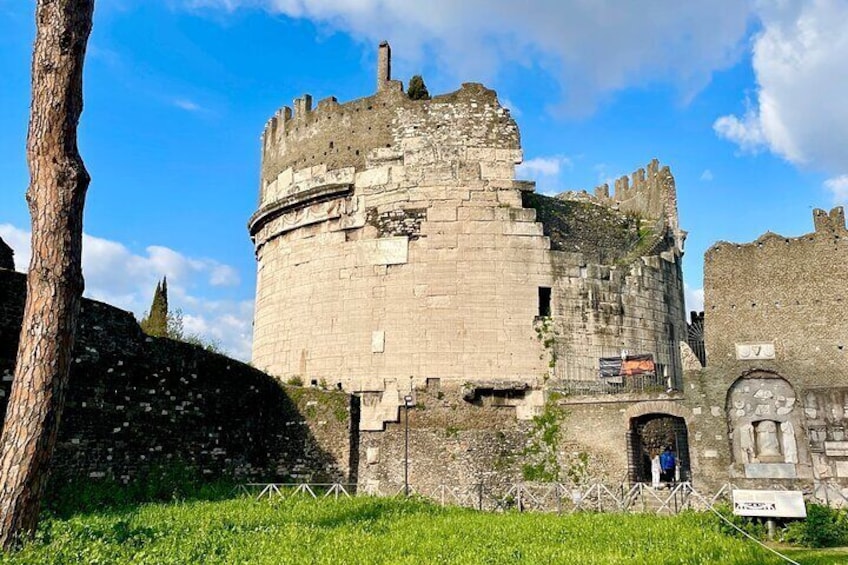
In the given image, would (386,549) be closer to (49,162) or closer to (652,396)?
(49,162)

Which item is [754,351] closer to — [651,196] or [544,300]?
[544,300]

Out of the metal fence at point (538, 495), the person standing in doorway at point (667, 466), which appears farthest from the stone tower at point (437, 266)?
the person standing in doorway at point (667, 466)

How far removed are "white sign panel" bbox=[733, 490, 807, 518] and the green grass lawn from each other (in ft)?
1.67

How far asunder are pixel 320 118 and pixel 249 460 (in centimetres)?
931

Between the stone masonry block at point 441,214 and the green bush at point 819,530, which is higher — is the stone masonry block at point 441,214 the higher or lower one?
the higher one

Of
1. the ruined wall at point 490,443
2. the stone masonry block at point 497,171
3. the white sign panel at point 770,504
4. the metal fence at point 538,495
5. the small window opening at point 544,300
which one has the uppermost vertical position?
the stone masonry block at point 497,171

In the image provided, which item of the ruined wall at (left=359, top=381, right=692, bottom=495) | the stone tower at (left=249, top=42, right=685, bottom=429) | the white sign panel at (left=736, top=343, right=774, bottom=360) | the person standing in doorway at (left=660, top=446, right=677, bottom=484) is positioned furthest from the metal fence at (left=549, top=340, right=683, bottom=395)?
the white sign panel at (left=736, top=343, right=774, bottom=360)

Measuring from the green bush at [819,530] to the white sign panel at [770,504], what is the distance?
0.14m

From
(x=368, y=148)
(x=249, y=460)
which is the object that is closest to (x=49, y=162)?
(x=249, y=460)

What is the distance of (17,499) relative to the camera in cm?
808

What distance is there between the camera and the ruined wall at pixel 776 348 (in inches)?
457

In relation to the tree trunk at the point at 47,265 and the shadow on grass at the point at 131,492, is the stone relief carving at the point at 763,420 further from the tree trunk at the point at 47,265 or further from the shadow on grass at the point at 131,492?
the tree trunk at the point at 47,265

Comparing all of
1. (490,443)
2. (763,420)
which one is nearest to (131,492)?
(490,443)

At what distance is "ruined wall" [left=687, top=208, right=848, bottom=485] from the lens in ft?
38.1
